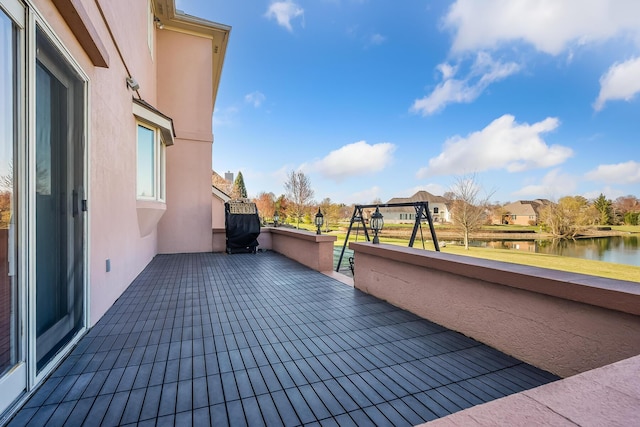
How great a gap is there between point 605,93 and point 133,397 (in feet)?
98.4

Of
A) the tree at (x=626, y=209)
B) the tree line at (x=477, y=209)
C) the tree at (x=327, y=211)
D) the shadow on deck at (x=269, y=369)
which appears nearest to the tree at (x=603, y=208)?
the tree line at (x=477, y=209)

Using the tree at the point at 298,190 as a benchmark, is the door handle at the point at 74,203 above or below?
below

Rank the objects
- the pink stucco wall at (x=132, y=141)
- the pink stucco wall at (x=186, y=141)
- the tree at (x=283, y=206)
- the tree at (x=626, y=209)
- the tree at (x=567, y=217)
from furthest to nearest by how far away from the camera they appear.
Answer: the tree at (x=283, y=206), the tree at (x=626, y=209), the tree at (x=567, y=217), the pink stucco wall at (x=186, y=141), the pink stucco wall at (x=132, y=141)

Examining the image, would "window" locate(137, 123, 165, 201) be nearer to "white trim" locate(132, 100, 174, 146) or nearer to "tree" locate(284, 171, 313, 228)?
"white trim" locate(132, 100, 174, 146)

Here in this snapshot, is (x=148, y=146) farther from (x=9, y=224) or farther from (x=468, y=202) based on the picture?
(x=468, y=202)

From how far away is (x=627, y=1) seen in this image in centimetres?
628

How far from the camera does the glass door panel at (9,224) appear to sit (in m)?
1.57

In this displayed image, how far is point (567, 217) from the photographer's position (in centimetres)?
2480

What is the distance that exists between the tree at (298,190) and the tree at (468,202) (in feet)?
45.4

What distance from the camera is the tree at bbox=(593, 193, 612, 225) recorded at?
98.6ft

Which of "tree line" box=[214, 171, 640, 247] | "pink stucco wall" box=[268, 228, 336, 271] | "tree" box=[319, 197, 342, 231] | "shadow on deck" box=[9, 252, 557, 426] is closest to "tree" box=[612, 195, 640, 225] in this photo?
"tree line" box=[214, 171, 640, 247]

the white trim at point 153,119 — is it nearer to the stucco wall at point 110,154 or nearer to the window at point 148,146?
the window at point 148,146

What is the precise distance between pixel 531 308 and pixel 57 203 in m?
3.85

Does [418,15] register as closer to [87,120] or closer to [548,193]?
[87,120]
